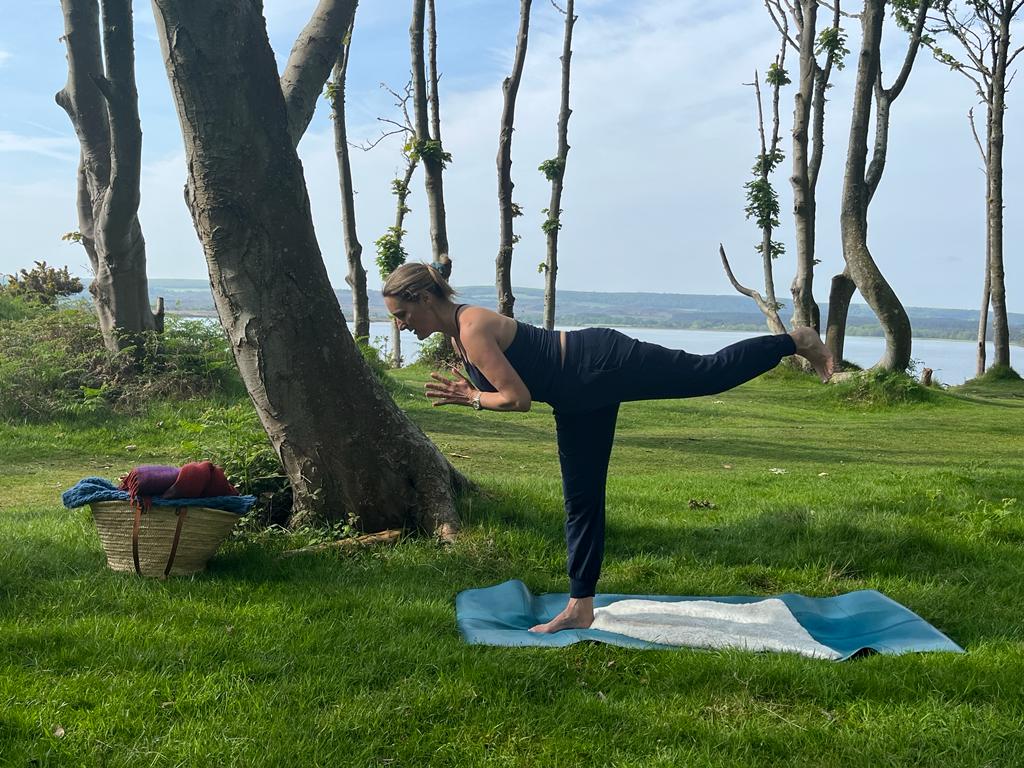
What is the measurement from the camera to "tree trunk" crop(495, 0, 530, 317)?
23.3m

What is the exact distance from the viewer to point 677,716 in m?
3.58

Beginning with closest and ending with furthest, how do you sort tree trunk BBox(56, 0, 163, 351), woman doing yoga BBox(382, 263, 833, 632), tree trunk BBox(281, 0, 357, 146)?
woman doing yoga BBox(382, 263, 833, 632)
tree trunk BBox(281, 0, 357, 146)
tree trunk BBox(56, 0, 163, 351)

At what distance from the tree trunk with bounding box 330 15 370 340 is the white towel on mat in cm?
1900

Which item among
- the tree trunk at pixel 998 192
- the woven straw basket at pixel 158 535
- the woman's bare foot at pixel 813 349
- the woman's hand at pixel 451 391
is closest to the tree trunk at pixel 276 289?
the woven straw basket at pixel 158 535

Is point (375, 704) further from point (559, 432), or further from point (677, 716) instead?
point (559, 432)

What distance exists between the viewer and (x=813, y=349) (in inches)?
198

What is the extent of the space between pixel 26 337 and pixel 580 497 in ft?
40.4

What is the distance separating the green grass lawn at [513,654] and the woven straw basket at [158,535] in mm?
123

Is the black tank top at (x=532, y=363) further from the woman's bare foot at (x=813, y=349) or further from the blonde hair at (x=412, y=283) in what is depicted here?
the woman's bare foot at (x=813, y=349)

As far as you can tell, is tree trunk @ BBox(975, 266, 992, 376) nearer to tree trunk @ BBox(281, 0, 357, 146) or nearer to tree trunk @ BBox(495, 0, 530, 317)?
tree trunk @ BBox(495, 0, 530, 317)

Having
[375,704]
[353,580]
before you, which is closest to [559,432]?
[353,580]

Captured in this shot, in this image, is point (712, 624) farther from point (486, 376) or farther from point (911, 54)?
point (911, 54)

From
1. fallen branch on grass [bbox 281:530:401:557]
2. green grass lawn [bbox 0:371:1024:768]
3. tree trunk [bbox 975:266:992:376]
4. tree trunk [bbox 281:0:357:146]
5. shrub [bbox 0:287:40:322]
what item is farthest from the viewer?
tree trunk [bbox 975:266:992:376]

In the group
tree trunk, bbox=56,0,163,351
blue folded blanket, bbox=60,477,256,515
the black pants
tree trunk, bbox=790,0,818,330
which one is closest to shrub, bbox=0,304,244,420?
tree trunk, bbox=56,0,163,351
